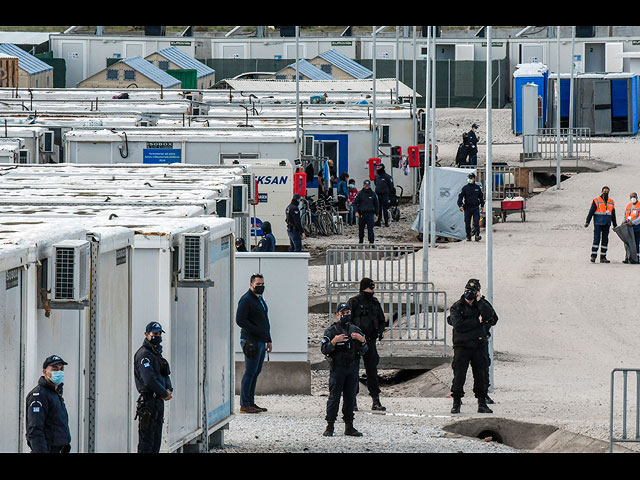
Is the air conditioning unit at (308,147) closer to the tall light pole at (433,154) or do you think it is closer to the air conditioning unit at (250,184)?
the tall light pole at (433,154)

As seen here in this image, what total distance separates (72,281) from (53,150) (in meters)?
21.2

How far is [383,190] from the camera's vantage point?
1270 inches

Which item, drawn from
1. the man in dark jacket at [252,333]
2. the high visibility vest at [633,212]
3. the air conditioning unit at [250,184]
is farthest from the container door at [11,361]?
the high visibility vest at [633,212]

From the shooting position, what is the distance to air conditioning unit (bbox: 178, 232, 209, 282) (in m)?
10.5

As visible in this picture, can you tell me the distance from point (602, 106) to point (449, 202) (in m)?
22.1

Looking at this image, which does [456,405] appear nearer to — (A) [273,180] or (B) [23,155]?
(A) [273,180]

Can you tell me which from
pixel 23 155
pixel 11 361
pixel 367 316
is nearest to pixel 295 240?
pixel 23 155

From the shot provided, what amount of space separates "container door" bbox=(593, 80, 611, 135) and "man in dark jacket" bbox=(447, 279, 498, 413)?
121ft

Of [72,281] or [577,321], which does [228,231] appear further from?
[577,321]

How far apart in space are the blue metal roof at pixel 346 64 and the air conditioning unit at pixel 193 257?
50099 mm

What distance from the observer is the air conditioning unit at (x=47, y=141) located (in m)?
28.2

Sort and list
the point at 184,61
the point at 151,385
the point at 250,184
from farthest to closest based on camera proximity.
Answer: the point at 184,61, the point at 250,184, the point at 151,385
